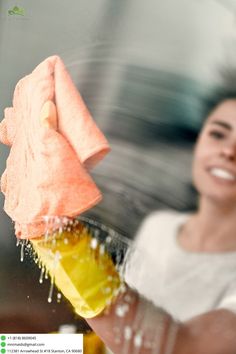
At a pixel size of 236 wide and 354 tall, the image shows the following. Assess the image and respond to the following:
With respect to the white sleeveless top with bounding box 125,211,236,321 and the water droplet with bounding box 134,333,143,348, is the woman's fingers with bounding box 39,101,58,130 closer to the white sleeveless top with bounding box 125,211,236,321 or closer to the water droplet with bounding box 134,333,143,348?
the white sleeveless top with bounding box 125,211,236,321

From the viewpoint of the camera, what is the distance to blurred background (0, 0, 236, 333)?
1151 mm

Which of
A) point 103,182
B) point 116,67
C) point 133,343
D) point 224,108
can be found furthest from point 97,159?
point 133,343

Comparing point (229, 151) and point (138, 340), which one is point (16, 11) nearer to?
point (229, 151)

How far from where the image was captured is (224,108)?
44.1 inches

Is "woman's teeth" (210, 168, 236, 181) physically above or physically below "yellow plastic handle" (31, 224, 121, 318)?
above

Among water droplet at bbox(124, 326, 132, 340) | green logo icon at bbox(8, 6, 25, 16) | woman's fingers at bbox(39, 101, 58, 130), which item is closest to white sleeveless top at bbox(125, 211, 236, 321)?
water droplet at bbox(124, 326, 132, 340)

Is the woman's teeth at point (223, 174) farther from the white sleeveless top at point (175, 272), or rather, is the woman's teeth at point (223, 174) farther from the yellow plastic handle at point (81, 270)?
the yellow plastic handle at point (81, 270)

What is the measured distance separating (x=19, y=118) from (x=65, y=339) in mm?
610

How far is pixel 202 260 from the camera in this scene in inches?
43.9

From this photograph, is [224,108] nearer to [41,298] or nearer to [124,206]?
[124,206]

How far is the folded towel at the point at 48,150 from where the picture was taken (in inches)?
49.3

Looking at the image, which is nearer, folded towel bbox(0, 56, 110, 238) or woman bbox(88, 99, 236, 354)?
woman bbox(88, 99, 236, 354)

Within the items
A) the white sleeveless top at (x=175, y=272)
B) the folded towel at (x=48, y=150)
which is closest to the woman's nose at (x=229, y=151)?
the white sleeveless top at (x=175, y=272)

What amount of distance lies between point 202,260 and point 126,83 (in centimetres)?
46
